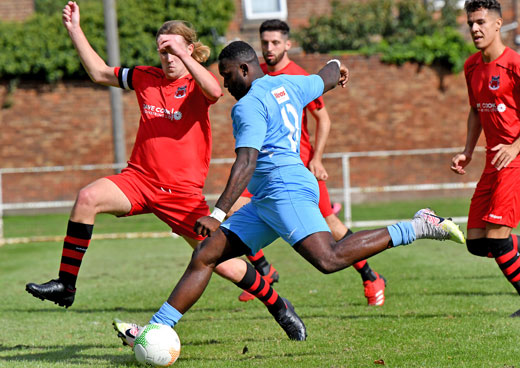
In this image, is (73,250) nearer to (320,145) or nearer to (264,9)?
(320,145)

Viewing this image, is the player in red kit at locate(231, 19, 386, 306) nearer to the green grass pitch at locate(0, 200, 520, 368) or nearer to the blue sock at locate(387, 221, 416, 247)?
the green grass pitch at locate(0, 200, 520, 368)

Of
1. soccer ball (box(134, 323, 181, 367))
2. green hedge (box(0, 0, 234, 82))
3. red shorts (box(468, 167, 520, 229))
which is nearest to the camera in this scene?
soccer ball (box(134, 323, 181, 367))

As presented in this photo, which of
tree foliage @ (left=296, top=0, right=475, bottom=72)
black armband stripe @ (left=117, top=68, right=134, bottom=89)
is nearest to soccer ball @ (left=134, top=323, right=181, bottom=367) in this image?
black armband stripe @ (left=117, top=68, right=134, bottom=89)

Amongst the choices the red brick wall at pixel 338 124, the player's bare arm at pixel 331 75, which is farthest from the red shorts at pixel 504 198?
the red brick wall at pixel 338 124

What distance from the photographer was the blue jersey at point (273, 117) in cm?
489

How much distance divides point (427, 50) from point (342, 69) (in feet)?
52.0

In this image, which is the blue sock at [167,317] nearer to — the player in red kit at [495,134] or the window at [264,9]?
the player in red kit at [495,134]

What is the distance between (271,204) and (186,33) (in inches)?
73.4

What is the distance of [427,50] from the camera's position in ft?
68.8

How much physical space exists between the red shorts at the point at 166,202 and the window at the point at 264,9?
57.6 feet

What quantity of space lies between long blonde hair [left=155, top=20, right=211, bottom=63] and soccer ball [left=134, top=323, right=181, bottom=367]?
2344 millimetres

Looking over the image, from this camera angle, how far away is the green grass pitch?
209 inches

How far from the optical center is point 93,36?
2045 centimetres

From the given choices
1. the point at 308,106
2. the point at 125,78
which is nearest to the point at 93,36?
the point at 308,106
